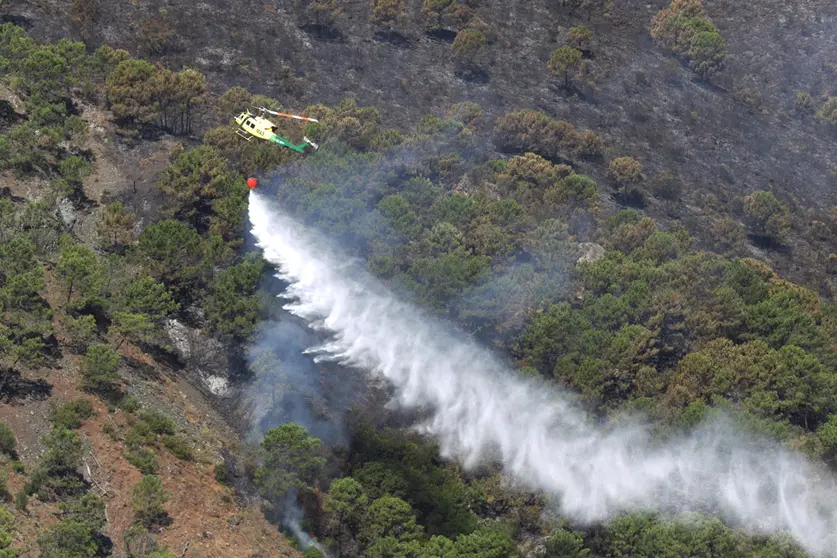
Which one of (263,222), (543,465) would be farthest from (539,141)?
(543,465)

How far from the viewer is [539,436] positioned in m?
72.4

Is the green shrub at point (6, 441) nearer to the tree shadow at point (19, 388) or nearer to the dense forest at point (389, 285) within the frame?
the dense forest at point (389, 285)

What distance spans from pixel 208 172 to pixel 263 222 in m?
5.80

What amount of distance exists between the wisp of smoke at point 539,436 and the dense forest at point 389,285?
1.52 metres

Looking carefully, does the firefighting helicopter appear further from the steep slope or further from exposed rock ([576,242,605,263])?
exposed rock ([576,242,605,263])

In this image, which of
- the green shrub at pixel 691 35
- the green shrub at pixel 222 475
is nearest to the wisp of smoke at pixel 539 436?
the green shrub at pixel 222 475

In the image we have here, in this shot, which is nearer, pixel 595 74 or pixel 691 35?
pixel 595 74

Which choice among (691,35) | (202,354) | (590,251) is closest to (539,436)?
(590,251)

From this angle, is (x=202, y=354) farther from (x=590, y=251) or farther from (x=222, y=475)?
(x=590, y=251)

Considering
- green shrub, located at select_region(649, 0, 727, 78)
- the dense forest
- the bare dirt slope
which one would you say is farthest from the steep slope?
the bare dirt slope

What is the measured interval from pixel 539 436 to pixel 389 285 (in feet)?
52.8

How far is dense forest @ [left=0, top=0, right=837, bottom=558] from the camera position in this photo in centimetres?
6291

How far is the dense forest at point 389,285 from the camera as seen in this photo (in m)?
62.9

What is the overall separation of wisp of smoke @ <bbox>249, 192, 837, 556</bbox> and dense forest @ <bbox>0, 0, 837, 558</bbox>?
59.7 inches
